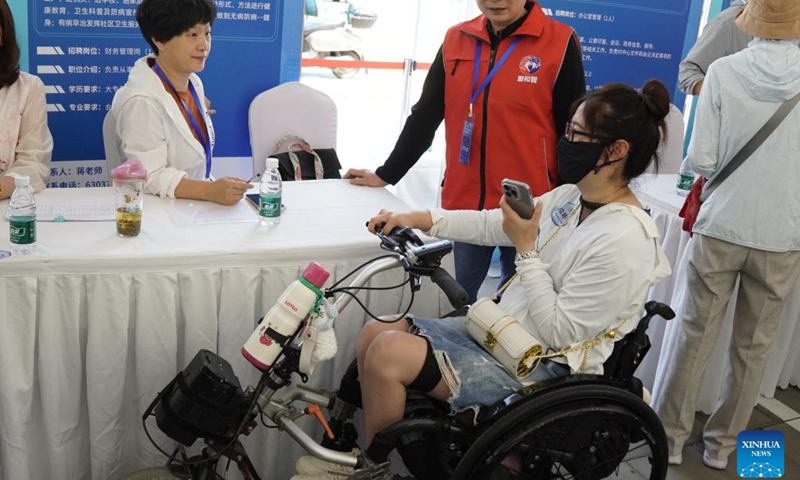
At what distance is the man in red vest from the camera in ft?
7.89

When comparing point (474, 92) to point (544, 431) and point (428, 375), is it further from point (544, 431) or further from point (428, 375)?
point (544, 431)

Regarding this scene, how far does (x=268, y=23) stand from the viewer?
3.46m

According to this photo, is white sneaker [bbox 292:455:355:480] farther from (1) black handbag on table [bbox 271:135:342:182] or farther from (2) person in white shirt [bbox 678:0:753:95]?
(2) person in white shirt [bbox 678:0:753:95]

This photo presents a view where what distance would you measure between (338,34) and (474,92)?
2.24 metres

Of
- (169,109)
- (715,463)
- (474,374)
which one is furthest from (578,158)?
(715,463)

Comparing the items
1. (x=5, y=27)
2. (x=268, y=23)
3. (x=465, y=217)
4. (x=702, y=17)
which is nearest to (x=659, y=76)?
(x=702, y=17)

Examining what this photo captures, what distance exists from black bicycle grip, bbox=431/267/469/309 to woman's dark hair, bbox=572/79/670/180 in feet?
1.70

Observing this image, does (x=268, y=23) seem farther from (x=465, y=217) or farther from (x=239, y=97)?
(x=465, y=217)

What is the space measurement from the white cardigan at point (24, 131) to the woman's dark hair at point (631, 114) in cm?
165

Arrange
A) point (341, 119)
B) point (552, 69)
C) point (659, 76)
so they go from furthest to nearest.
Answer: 1. point (341, 119)
2. point (659, 76)
3. point (552, 69)

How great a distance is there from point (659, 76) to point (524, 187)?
128 inches

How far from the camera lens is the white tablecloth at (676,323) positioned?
2680 millimetres

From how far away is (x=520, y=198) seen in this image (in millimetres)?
1751

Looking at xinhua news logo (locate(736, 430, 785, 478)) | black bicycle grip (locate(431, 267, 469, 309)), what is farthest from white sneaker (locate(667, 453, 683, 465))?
black bicycle grip (locate(431, 267, 469, 309))
